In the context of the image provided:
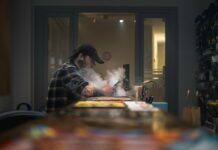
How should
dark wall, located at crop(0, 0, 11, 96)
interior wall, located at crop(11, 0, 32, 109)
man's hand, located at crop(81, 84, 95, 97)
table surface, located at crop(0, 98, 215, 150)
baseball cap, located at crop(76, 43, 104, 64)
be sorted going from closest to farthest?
table surface, located at crop(0, 98, 215, 150) → man's hand, located at crop(81, 84, 95, 97) → baseball cap, located at crop(76, 43, 104, 64) → dark wall, located at crop(0, 0, 11, 96) → interior wall, located at crop(11, 0, 32, 109)

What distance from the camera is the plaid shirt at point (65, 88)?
3.20m

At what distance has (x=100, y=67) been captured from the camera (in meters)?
7.52

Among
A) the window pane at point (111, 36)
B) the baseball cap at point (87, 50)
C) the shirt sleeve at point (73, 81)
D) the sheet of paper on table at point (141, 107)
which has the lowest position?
the sheet of paper on table at point (141, 107)

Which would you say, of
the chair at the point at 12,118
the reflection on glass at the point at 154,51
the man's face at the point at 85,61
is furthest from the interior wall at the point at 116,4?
the chair at the point at 12,118

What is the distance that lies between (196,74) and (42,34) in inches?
117

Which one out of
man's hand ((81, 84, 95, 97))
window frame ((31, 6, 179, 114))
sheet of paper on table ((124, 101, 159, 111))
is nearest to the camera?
sheet of paper on table ((124, 101, 159, 111))

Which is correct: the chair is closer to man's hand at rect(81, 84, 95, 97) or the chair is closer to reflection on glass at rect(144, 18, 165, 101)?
man's hand at rect(81, 84, 95, 97)

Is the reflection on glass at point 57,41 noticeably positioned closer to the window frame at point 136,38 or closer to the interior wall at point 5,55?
the window frame at point 136,38

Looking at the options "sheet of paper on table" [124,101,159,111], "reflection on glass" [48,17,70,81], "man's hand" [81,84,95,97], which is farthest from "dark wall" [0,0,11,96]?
"sheet of paper on table" [124,101,159,111]

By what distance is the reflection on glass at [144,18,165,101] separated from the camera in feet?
22.4

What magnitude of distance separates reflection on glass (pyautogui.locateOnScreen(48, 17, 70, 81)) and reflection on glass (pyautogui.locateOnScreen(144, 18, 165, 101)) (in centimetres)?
154

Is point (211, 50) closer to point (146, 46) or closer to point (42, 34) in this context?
point (146, 46)

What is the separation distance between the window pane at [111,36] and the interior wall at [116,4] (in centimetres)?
58

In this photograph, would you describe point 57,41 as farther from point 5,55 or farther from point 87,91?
point 87,91
